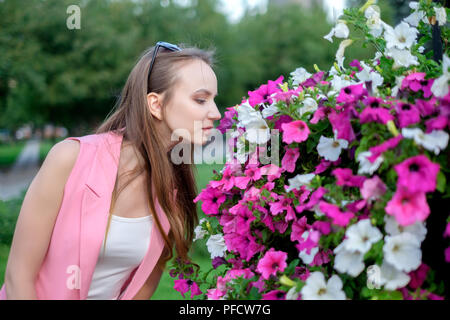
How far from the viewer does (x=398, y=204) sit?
101cm

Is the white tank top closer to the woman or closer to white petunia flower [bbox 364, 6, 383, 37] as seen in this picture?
the woman

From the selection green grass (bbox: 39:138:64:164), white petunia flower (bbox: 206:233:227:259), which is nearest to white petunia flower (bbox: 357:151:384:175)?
white petunia flower (bbox: 206:233:227:259)

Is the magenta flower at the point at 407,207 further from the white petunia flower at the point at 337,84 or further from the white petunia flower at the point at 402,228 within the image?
the white petunia flower at the point at 337,84

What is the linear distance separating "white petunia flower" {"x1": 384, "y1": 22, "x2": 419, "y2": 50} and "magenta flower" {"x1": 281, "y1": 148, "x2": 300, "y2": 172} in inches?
16.1

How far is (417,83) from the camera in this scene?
4.02 feet

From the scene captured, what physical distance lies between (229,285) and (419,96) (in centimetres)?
79

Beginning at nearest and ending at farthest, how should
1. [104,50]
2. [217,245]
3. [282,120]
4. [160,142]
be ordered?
[282,120] < [217,245] < [160,142] < [104,50]

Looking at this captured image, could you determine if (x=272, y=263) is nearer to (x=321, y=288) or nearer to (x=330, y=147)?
(x=321, y=288)

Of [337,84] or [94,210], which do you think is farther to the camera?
[94,210]

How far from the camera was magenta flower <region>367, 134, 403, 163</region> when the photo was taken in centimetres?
105

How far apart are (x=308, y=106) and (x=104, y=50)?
16726mm


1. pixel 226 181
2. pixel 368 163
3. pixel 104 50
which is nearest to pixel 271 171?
pixel 226 181

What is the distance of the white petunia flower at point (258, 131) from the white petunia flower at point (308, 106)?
0.14 m
